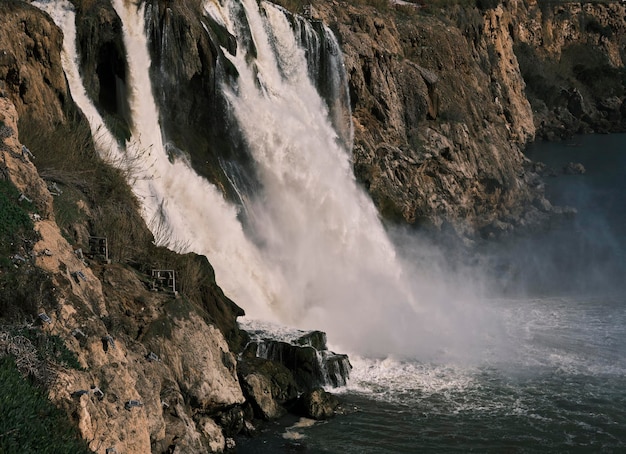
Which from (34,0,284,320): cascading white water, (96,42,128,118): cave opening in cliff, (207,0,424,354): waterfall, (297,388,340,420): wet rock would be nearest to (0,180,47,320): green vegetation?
(297,388,340,420): wet rock

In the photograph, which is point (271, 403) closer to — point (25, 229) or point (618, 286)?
point (25, 229)

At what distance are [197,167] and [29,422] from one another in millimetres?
18378

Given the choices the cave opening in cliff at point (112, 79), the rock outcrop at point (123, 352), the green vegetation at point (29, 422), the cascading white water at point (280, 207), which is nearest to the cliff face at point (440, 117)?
the cascading white water at point (280, 207)

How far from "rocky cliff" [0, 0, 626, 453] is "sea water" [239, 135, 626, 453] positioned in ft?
7.24

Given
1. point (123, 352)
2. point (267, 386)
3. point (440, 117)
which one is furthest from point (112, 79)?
point (440, 117)

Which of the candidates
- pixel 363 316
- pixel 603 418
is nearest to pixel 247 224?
pixel 363 316

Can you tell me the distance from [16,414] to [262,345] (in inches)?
488

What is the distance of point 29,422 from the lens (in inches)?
387

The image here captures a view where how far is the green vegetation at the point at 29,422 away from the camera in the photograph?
9344 mm

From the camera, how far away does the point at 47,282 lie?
1295 centimetres

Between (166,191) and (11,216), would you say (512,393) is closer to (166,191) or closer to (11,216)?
(166,191)

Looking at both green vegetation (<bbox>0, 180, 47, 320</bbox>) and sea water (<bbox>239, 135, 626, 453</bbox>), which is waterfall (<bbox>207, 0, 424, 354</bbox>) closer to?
sea water (<bbox>239, 135, 626, 453</bbox>)

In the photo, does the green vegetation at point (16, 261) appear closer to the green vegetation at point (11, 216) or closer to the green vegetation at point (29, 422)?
the green vegetation at point (11, 216)

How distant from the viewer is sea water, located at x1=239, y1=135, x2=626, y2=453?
62.2ft
